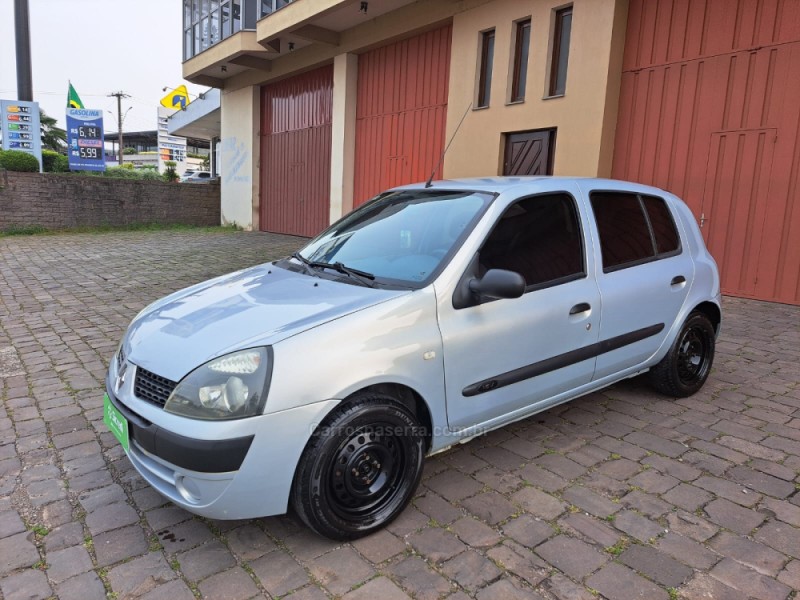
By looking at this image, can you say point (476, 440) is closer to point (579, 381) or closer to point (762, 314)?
point (579, 381)

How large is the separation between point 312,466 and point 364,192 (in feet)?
39.9

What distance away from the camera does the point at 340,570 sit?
7.64 feet

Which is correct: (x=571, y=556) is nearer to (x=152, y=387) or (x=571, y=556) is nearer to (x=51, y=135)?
(x=152, y=387)

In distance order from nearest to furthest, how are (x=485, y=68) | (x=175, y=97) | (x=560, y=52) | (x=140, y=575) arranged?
(x=140, y=575)
(x=560, y=52)
(x=485, y=68)
(x=175, y=97)

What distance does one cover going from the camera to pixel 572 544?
8.22ft

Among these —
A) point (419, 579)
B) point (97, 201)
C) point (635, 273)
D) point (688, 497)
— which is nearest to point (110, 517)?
point (419, 579)

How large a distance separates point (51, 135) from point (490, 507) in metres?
51.2

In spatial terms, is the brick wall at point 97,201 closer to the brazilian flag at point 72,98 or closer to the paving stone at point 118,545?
the brazilian flag at point 72,98

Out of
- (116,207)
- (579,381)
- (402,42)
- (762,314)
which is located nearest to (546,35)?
(402,42)

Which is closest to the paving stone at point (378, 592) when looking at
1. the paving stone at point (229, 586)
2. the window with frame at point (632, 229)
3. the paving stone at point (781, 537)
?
the paving stone at point (229, 586)

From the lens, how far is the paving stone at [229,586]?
2.19 meters

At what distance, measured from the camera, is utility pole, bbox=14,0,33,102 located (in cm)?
1920

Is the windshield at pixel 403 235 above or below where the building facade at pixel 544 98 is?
below

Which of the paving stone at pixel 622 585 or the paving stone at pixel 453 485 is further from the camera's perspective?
the paving stone at pixel 453 485
